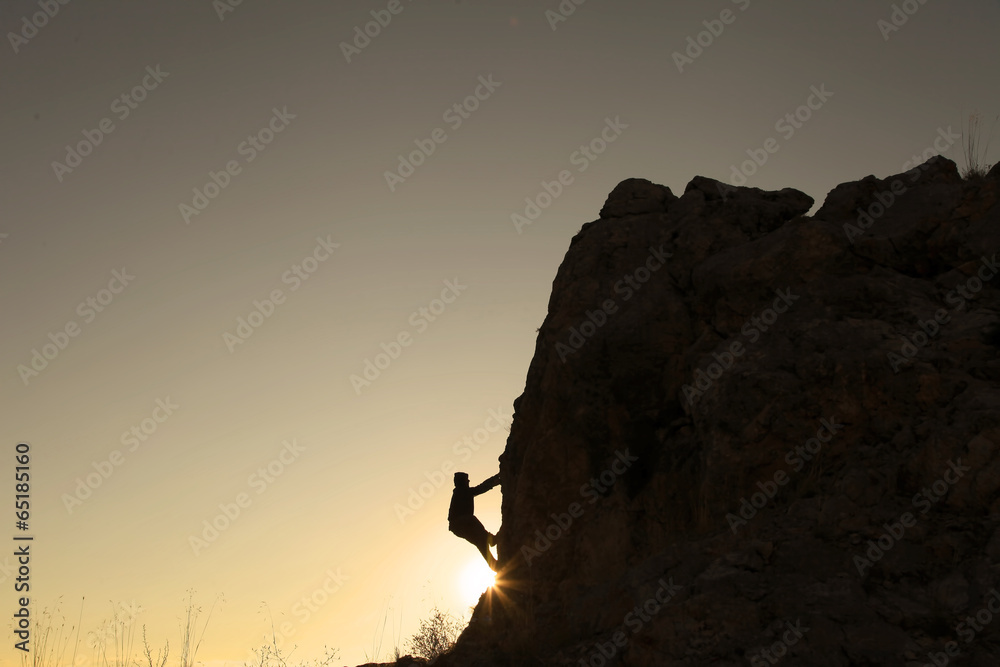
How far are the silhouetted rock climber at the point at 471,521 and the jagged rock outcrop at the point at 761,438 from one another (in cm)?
110

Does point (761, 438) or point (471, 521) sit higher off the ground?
point (471, 521)

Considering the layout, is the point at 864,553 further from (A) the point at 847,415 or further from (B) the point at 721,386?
(B) the point at 721,386

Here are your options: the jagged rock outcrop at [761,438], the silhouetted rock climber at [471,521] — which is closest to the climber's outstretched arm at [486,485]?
the silhouetted rock climber at [471,521]

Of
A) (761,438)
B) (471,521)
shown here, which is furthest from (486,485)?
(761,438)

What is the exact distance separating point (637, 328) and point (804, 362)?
6.75ft

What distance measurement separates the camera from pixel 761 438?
750cm

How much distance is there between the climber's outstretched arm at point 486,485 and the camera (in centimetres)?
1124

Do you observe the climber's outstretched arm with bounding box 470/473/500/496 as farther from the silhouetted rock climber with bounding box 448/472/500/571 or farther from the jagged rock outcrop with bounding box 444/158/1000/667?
the jagged rock outcrop with bounding box 444/158/1000/667

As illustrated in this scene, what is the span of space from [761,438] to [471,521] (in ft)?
16.7

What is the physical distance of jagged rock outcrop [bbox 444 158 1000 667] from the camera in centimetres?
602

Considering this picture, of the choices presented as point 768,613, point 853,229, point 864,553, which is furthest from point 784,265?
point 768,613

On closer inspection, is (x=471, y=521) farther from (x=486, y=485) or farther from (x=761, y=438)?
(x=761, y=438)

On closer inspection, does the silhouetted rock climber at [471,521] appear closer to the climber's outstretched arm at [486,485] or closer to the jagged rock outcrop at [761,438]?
the climber's outstretched arm at [486,485]

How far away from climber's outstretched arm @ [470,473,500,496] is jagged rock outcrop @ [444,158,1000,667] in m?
0.66
